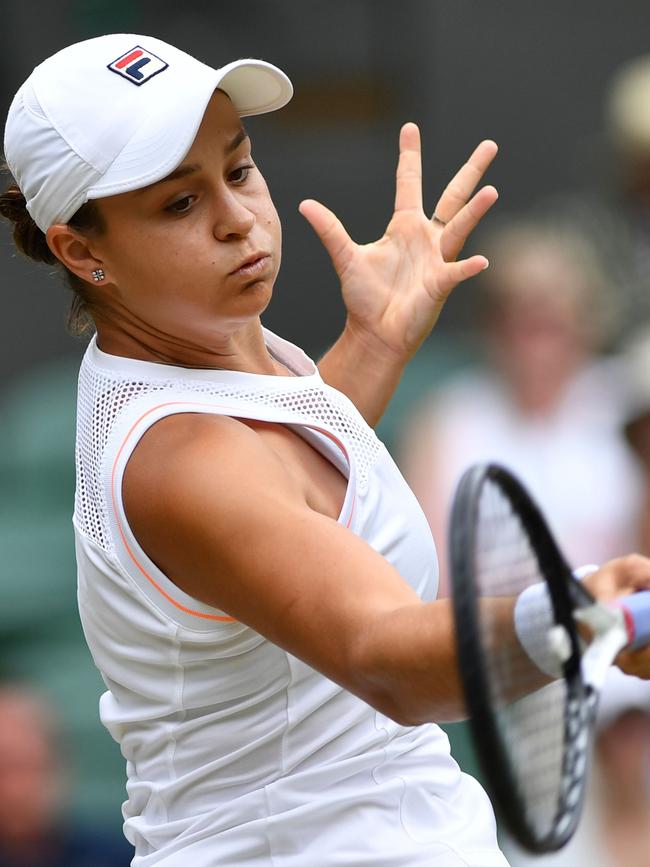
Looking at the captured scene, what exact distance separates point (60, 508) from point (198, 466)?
3.08 meters

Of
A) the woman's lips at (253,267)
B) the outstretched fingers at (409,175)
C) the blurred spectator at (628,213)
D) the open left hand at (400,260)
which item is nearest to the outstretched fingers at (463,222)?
the open left hand at (400,260)

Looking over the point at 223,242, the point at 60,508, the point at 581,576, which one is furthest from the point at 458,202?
the point at 60,508

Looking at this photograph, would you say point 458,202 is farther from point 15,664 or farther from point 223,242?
point 15,664

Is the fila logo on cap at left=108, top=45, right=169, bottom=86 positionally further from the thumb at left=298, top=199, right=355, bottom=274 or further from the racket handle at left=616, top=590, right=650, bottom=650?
the racket handle at left=616, top=590, right=650, bottom=650

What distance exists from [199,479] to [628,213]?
9.03 feet

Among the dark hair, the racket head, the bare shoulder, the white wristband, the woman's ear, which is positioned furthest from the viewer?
the dark hair

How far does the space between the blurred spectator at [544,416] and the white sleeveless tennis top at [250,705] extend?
64.2 inches

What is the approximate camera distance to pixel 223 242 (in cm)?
189

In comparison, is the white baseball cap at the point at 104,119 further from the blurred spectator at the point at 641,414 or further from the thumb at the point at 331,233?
the blurred spectator at the point at 641,414

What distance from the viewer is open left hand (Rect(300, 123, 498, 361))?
2.44 meters

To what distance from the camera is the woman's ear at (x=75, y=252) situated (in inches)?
76.3

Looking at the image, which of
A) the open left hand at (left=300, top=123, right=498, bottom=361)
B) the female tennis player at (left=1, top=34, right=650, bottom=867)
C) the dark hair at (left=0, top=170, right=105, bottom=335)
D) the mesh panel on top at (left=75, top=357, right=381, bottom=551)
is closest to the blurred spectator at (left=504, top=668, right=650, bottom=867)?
the open left hand at (left=300, top=123, right=498, bottom=361)

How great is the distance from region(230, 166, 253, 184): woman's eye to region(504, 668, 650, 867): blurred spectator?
1845 mm

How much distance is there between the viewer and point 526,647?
156 cm
